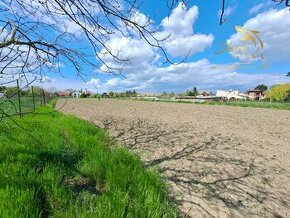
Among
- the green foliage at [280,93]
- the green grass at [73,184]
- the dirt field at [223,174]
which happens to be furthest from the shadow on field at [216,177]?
the green foliage at [280,93]

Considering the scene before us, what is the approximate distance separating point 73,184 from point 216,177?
227cm

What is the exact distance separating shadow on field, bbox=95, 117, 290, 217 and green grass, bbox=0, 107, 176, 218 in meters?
0.50

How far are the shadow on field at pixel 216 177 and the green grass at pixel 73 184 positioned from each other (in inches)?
19.8

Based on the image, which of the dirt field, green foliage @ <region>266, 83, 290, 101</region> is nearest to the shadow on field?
the dirt field

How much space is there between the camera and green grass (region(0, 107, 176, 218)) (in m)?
2.92

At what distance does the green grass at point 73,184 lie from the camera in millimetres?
2920

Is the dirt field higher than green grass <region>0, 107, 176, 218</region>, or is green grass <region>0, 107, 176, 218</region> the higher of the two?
green grass <region>0, 107, 176, 218</region>

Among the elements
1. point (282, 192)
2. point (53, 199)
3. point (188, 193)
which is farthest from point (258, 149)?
point (53, 199)

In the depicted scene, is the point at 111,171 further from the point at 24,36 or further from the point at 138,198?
the point at 24,36

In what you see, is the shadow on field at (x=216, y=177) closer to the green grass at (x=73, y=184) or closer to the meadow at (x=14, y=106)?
the green grass at (x=73, y=184)

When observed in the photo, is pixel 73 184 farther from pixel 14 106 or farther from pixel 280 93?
pixel 280 93

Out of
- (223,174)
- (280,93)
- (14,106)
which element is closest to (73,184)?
(14,106)

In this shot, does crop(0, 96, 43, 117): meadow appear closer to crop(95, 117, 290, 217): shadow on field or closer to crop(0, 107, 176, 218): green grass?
crop(0, 107, 176, 218): green grass

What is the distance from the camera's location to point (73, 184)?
4180 mm
